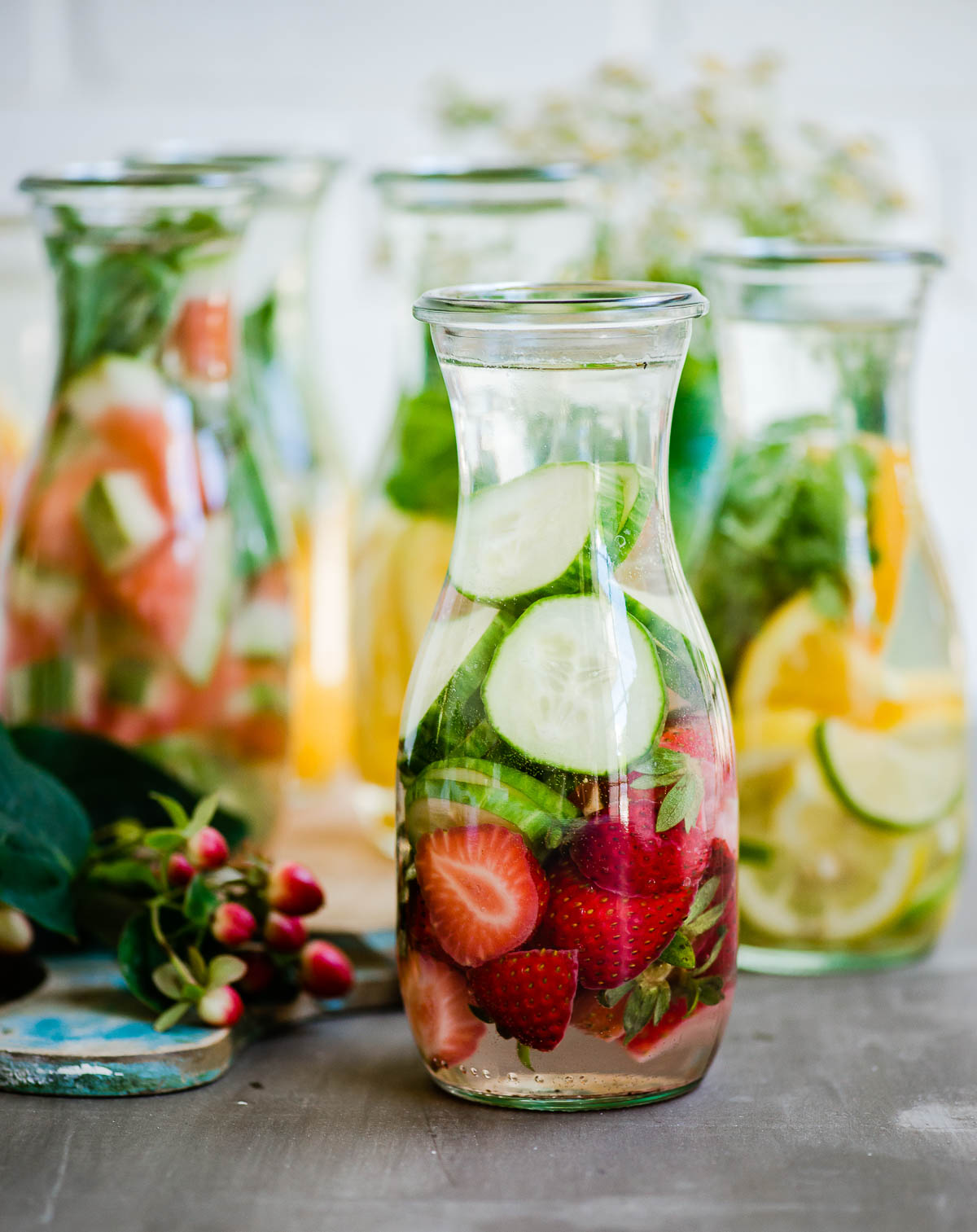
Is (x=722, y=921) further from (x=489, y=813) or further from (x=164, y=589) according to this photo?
(x=164, y=589)

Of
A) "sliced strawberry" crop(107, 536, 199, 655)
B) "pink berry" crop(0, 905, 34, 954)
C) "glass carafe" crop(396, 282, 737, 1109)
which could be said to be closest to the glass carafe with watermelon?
"sliced strawberry" crop(107, 536, 199, 655)

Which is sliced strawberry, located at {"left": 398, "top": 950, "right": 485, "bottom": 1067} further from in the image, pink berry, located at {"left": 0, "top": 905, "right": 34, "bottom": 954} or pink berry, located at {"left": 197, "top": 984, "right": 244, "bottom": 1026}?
pink berry, located at {"left": 0, "top": 905, "right": 34, "bottom": 954}

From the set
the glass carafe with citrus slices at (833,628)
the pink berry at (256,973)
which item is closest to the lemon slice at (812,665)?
the glass carafe with citrus slices at (833,628)

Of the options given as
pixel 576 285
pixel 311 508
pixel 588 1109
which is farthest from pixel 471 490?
pixel 311 508

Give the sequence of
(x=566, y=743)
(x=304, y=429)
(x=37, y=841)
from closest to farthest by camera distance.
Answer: (x=566, y=743)
(x=37, y=841)
(x=304, y=429)

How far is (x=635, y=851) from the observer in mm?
490

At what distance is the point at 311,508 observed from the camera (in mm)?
908

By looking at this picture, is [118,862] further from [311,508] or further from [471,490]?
[311,508]

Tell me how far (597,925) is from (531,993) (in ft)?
0.10

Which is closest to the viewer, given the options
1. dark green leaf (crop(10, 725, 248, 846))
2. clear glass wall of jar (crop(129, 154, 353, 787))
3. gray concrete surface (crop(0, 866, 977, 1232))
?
gray concrete surface (crop(0, 866, 977, 1232))

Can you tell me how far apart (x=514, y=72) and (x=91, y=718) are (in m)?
0.87

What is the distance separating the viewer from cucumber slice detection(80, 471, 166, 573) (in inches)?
27.5

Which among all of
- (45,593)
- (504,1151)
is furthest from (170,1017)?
(45,593)

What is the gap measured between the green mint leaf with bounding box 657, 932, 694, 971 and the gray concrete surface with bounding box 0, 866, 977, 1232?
0.18ft
